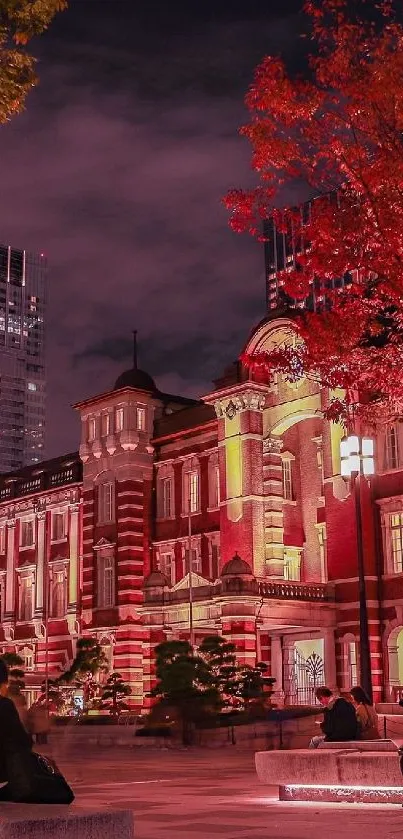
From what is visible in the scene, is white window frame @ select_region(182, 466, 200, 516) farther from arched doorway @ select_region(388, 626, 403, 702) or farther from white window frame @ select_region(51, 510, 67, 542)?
arched doorway @ select_region(388, 626, 403, 702)

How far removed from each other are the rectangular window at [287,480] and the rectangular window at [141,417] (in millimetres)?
8522

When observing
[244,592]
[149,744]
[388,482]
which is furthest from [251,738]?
[388,482]

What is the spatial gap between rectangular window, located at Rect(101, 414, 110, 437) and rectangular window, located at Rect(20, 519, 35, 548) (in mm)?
9043

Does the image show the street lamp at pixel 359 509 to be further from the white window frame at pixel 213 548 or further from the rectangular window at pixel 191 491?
the rectangular window at pixel 191 491

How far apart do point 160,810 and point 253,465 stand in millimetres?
31747

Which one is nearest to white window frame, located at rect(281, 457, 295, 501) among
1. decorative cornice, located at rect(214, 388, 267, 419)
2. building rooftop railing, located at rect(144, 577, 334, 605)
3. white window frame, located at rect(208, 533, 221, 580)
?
decorative cornice, located at rect(214, 388, 267, 419)

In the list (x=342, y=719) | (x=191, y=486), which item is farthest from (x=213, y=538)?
(x=342, y=719)

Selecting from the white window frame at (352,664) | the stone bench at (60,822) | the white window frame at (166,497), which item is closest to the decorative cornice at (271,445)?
the white window frame at (166,497)

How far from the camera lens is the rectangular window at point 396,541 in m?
39.4

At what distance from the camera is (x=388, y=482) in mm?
40062

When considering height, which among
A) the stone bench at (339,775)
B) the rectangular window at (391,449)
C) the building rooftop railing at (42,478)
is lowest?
the stone bench at (339,775)

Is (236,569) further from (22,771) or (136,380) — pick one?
(22,771)

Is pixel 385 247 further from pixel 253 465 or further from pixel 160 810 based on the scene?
pixel 253 465

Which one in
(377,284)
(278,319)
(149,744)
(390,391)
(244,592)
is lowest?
(149,744)
